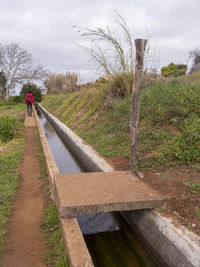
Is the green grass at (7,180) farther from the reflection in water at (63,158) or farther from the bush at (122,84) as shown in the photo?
the bush at (122,84)

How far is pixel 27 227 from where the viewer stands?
311 centimetres

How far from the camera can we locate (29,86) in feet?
102

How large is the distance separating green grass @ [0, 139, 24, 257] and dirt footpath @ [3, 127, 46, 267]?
8 centimetres

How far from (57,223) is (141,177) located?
146 centimetres

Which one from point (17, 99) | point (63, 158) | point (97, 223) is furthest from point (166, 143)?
point (17, 99)

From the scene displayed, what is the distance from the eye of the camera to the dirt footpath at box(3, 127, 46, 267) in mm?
2539

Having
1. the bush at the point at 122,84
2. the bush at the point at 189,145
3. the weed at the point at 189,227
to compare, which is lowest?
the weed at the point at 189,227

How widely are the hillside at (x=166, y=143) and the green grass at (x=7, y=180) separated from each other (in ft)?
6.28

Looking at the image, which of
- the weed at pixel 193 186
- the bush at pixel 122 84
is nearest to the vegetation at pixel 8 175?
the weed at pixel 193 186

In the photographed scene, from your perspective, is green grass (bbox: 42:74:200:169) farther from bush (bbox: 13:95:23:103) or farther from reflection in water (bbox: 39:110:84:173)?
bush (bbox: 13:95:23:103)

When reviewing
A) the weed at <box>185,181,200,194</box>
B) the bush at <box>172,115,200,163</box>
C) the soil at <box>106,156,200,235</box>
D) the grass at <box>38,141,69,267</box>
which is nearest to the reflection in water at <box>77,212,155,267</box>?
the grass at <box>38,141,69,267</box>

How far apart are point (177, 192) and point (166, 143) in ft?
4.70

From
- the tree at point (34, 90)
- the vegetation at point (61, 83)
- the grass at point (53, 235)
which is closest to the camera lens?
the grass at point (53, 235)

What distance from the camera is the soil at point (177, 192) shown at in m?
2.72
